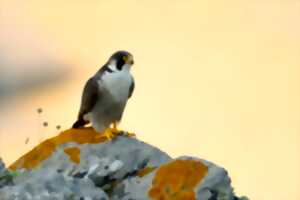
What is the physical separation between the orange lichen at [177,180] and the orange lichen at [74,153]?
847 mm

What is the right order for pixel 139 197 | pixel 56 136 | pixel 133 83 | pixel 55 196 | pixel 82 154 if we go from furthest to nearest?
pixel 133 83 < pixel 56 136 < pixel 82 154 < pixel 139 197 < pixel 55 196

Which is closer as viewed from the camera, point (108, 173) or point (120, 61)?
point (108, 173)

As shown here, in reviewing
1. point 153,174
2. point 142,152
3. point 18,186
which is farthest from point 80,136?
point 18,186

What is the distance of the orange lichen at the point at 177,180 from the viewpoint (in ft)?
24.9

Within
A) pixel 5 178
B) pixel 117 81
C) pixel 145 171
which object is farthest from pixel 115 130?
pixel 5 178

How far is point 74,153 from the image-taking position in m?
8.41

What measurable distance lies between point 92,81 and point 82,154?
4.31ft

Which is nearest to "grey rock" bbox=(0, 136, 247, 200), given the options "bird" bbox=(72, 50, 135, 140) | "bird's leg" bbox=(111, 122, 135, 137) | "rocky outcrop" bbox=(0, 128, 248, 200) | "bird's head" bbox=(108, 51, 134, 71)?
"rocky outcrop" bbox=(0, 128, 248, 200)

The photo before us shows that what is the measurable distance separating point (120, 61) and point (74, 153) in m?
1.38

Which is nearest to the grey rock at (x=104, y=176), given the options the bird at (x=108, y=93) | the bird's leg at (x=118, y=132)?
the bird's leg at (x=118, y=132)

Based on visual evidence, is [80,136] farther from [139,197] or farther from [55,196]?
[55,196]

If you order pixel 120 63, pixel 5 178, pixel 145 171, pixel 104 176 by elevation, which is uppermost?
pixel 120 63

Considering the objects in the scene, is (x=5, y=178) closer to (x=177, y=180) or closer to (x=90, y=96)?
(x=177, y=180)

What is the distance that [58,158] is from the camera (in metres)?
8.44
